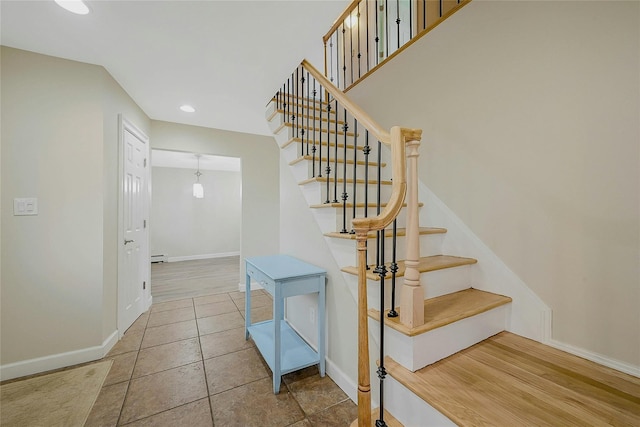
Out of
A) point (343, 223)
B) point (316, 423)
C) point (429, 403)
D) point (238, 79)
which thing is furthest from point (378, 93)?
point (316, 423)

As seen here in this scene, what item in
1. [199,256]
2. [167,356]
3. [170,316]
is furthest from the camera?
[199,256]

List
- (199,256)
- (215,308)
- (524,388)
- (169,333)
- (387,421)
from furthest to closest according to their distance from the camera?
(199,256) < (215,308) < (169,333) < (387,421) < (524,388)

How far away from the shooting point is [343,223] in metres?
1.65

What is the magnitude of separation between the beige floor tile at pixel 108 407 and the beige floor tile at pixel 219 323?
83cm

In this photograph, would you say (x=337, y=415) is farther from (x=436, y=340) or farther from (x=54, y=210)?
(x=54, y=210)

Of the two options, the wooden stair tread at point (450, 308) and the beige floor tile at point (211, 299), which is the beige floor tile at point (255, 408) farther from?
the beige floor tile at point (211, 299)

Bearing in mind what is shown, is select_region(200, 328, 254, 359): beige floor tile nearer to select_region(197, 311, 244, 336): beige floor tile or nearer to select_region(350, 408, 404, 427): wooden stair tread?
select_region(197, 311, 244, 336): beige floor tile

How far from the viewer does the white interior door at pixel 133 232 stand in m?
2.50

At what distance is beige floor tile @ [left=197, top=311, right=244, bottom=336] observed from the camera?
2637 mm

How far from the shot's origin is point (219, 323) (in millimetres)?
2785

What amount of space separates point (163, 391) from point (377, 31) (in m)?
3.65

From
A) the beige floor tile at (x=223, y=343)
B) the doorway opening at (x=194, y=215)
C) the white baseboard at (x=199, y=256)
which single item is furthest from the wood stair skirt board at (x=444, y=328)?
the white baseboard at (x=199, y=256)

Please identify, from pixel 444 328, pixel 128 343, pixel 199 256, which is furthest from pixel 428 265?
pixel 199 256

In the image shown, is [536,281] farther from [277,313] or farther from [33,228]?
[33,228]
